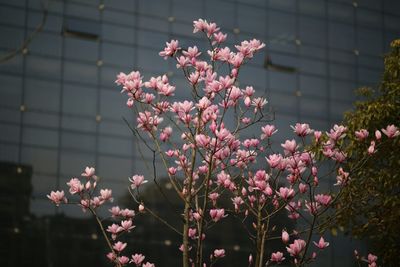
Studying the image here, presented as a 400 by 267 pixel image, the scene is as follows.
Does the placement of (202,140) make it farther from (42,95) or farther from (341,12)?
(341,12)

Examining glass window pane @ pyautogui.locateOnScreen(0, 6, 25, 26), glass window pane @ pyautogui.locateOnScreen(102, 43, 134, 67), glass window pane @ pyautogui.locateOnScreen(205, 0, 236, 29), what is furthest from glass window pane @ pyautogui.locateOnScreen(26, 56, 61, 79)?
glass window pane @ pyautogui.locateOnScreen(205, 0, 236, 29)

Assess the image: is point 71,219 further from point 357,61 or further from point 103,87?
point 357,61

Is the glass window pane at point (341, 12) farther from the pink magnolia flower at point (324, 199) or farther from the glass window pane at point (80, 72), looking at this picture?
the pink magnolia flower at point (324, 199)

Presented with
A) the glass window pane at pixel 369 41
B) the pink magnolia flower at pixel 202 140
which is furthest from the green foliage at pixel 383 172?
the glass window pane at pixel 369 41

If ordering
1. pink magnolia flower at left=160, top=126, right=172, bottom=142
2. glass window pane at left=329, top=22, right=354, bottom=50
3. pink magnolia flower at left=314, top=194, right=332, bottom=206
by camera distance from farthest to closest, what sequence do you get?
glass window pane at left=329, top=22, right=354, bottom=50
pink magnolia flower at left=160, top=126, right=172, bottom=142
pink magnolia flower at left=314, top=194, right=332, bottom=206

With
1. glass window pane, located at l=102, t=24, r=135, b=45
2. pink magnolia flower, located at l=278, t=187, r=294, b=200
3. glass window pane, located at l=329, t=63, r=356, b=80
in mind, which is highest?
glass window pane, located at l=102, t=24, r=135, b=45

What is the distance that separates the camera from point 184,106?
7.96 metres

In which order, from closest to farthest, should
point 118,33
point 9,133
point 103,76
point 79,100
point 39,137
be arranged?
1. point 9,133
2. point 39,137
3. point 79,100
4. point 103,76
5. point 118,33

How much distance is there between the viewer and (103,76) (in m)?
34.3

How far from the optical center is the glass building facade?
32.0m

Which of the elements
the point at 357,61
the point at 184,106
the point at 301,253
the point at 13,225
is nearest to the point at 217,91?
the point at 184,106

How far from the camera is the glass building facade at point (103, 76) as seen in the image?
3195 cm

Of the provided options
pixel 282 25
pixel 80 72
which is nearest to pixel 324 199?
pixel 80 72

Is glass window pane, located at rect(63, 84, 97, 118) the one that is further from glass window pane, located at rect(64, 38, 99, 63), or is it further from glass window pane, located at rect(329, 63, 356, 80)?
glass window pane, located at rect(329, 63, 356, 80)
